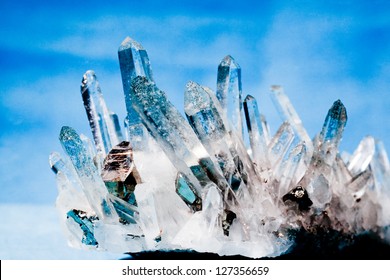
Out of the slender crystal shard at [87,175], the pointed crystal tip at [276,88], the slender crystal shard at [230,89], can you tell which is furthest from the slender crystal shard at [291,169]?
the slender crystal shard at [87,175]

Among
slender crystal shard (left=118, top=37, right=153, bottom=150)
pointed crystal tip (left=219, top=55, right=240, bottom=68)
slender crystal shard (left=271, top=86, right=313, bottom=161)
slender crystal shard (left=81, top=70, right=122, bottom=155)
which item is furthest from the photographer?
slender crystal shard (left=271, top=86, right=313, bottom=161)

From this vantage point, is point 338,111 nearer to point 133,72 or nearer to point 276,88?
point 276,88

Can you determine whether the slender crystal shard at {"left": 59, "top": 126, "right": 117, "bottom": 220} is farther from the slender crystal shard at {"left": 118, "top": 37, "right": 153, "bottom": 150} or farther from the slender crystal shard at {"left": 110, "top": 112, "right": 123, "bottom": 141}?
the slender crystal shard at {"left": 110, "top": 112, "right": 123, "bottom": 141}

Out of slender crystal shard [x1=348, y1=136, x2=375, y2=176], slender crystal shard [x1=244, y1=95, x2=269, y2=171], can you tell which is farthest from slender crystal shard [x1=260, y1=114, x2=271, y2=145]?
slender crystal shard [x1=244, y1=95, x2=269, y2=171]

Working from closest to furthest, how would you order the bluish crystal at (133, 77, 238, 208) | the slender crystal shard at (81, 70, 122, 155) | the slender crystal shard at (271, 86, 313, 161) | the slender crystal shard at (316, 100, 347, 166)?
the bluish crystal at (133, 77, 238, 208), the slender crystal shard at (316, 100, 347, 166), the slender crystal shard at (81, 70, 122, 155), the slender crystal shard at (271, 86, 313, 161)

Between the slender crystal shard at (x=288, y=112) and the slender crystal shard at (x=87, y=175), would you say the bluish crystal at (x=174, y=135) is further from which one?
the slender crystal shard at (x=288, y=112)

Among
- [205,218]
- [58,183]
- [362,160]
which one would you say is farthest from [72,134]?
[362,160]

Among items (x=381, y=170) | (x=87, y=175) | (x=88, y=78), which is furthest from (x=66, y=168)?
(x=381, y=170)
